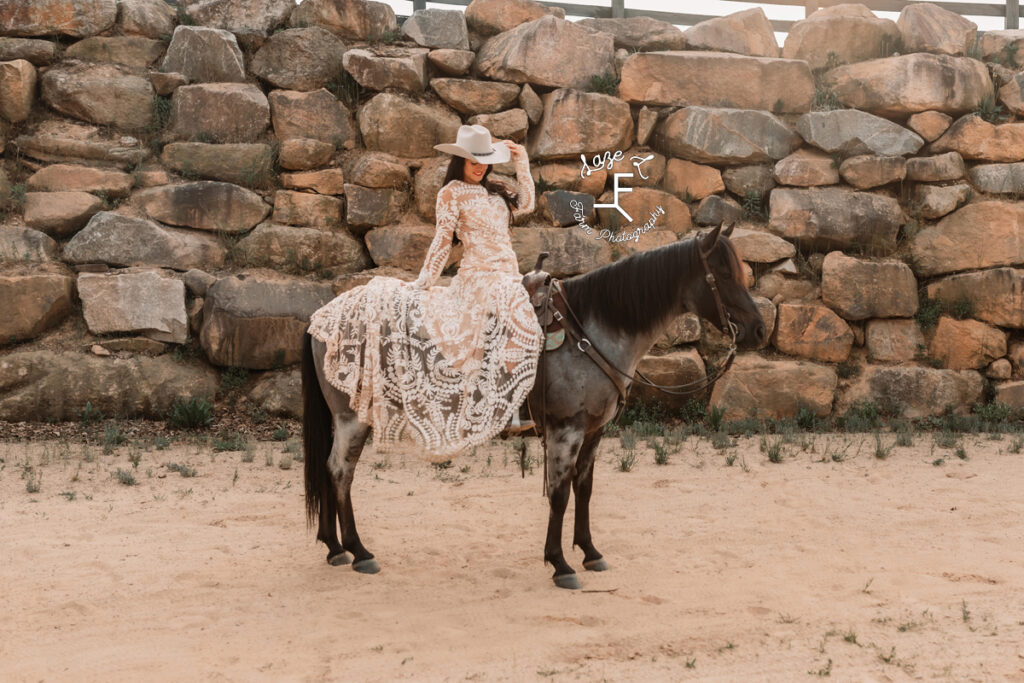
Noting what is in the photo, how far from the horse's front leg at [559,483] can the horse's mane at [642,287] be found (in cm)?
66

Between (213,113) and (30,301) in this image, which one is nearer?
(30,301)

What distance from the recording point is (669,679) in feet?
11.0

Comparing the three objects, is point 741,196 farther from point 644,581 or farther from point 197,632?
point 197,632

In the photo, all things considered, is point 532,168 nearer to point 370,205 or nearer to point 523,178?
point 370,205

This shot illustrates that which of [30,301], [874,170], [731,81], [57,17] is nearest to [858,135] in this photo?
[874,170]

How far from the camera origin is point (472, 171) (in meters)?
4.71

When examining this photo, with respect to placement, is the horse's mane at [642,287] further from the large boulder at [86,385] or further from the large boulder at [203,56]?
the large boulder at [203,56]

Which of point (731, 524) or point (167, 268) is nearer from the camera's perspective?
point (731, 524)

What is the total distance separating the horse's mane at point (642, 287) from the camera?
447 cm

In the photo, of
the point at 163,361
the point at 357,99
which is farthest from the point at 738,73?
the point at 163,361

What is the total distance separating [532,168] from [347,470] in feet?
18.9

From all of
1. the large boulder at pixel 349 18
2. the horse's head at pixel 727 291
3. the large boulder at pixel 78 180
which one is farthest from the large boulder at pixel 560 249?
the horse's head at pixel 727 291

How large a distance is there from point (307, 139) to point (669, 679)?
7.58 metres

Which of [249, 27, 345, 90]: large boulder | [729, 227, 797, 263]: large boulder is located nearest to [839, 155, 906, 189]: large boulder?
[729, 227, 797, 263]: large boulder
